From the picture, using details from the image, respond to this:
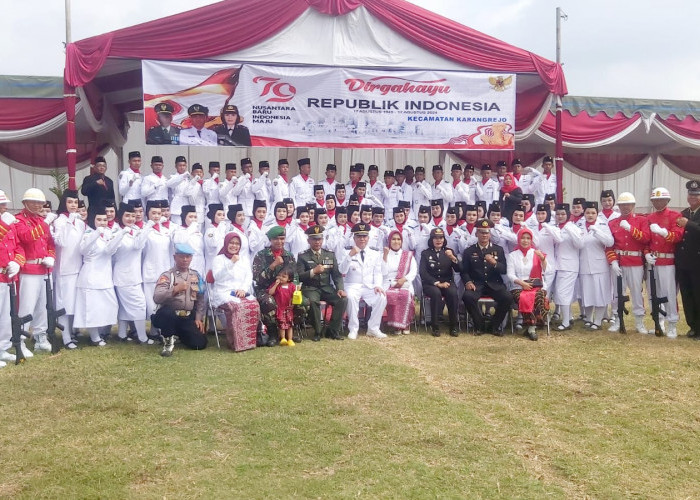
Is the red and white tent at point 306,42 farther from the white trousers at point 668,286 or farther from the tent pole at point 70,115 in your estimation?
the white trousers at point 668,286

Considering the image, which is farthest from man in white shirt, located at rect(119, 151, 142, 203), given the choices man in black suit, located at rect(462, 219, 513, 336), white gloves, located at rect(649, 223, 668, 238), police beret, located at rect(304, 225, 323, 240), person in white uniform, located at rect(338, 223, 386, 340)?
white gloves, located at rect(649, 223, 668, 238)

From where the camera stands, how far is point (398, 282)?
757cm

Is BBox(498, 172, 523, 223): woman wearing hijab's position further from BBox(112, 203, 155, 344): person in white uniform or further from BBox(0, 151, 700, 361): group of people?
BBox(112, 203, 155, 344): person in white uniform

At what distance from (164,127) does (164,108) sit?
25cm

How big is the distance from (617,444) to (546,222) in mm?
4598

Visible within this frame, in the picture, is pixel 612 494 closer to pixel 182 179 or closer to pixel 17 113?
pixel 182 179

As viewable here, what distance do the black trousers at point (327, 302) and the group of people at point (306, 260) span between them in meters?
0.02

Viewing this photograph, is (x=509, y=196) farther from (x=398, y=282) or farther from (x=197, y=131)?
(x=197, y=131)

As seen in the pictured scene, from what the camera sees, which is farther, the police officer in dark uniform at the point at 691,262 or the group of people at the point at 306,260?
the police officer in dark uniform at the point at 691,262

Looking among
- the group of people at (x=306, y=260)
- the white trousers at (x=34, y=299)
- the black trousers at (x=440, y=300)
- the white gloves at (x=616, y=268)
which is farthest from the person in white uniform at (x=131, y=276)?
the white gloves at (x=616, y=268)

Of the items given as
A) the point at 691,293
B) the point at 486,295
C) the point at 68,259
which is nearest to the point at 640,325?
the point at 691,293

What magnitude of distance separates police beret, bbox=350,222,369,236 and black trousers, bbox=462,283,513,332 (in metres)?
1.43

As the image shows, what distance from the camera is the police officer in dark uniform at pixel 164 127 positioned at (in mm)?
8148

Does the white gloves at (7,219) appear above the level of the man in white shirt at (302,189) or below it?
below
